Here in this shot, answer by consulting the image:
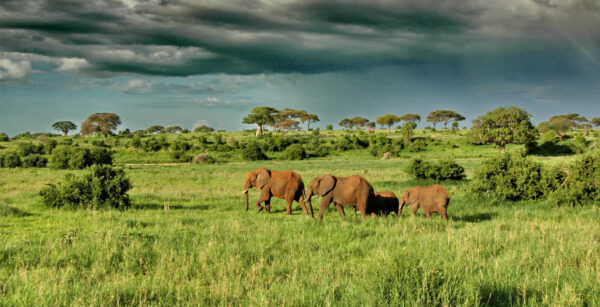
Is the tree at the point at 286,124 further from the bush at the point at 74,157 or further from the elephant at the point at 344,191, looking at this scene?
the elephant at the point at 344,191

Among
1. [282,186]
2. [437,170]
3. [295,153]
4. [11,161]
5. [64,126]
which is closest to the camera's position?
[282,186]

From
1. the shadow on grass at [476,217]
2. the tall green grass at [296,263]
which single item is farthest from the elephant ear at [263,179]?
the shadow on grass at [476,217]

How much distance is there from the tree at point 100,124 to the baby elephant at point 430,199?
8526cm

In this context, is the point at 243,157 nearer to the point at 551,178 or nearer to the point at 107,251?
the point at 551,178

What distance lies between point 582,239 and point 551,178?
815 cm

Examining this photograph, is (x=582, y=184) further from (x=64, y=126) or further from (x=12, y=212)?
(x=64, y=126)

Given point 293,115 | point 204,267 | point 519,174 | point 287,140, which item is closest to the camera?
point 204,267

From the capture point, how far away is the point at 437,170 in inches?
932

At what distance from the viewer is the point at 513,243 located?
720 cm

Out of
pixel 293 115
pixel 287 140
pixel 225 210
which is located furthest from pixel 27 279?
pixel 293 115

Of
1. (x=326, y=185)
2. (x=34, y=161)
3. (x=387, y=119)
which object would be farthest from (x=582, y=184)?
(x=387, y=119)

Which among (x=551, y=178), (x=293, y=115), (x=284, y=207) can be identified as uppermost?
(x=293, y=115)

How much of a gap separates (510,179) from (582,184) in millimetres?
2508

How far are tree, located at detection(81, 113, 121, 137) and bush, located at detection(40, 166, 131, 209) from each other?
7665 cm
